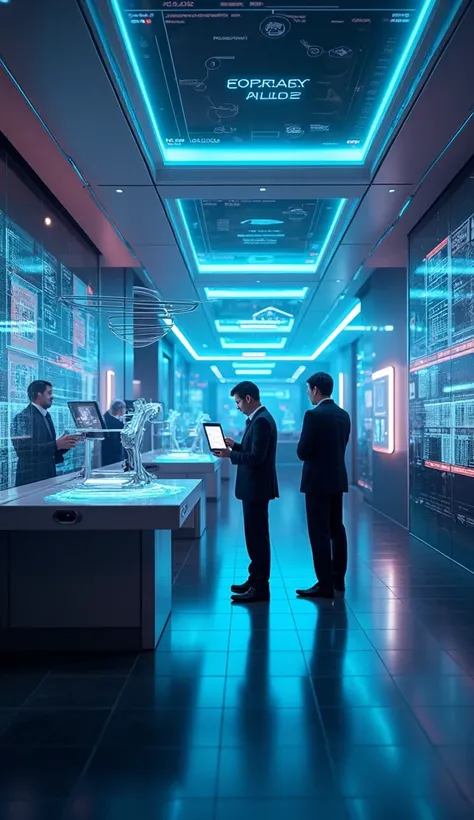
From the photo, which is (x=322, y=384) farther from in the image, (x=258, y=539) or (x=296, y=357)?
(x=296, y=357)

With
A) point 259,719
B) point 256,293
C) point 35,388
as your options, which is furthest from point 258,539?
point 256,293

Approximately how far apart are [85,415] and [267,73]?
2.74 metres

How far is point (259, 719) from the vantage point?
8.67 feet

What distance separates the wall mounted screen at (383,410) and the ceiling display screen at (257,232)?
1847 millimetres

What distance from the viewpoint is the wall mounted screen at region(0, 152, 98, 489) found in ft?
16.2

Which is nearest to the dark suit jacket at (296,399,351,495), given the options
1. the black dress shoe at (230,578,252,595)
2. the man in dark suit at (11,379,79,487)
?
the black dress shoe at (230,578,252,595)

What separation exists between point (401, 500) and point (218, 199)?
429 centimetres

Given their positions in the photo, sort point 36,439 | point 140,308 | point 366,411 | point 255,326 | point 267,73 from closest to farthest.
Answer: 1. point 267,73
2. point 140,308
3. point 36,439
4. point 366,411
5. point 255,326

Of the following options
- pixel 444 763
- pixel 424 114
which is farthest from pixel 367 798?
pixel 424 114

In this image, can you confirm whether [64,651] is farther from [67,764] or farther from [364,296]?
[364,296]

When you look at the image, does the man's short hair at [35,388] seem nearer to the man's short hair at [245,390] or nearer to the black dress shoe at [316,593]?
the man's short hair at [245,390]

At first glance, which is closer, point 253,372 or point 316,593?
point 316,593

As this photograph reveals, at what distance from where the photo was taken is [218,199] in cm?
627

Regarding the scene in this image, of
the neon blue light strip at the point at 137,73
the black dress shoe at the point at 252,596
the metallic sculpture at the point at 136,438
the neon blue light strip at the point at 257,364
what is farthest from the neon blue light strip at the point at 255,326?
the metallic sculpture at the point at 136,438
